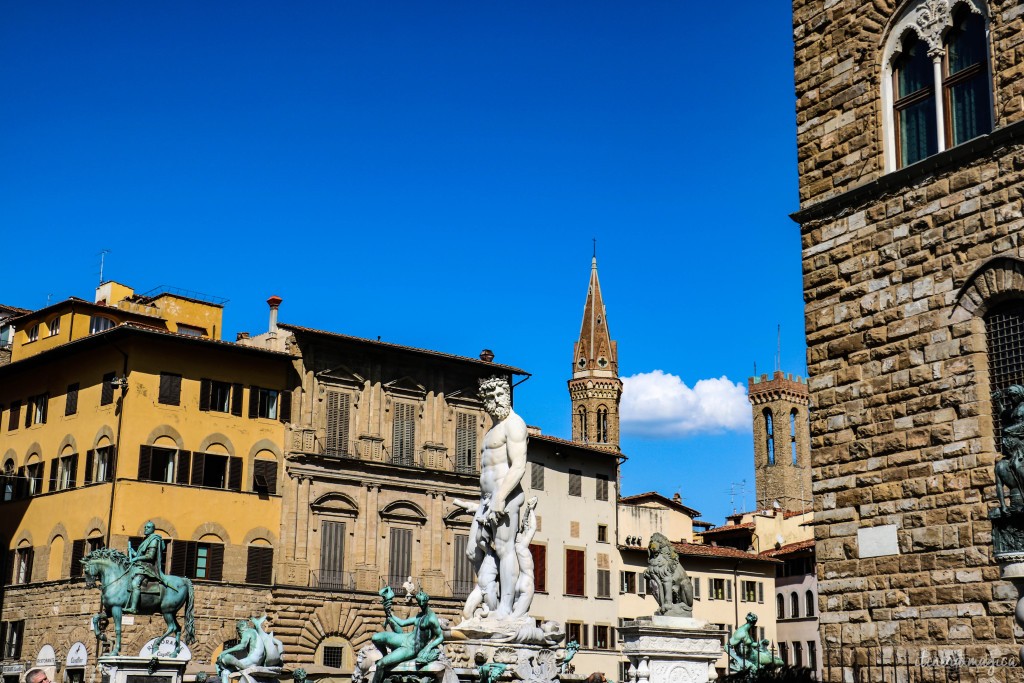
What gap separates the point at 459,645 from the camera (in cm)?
1181

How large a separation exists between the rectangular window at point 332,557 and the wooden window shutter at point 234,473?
3266mm

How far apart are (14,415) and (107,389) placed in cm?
637

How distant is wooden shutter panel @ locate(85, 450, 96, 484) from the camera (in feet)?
124

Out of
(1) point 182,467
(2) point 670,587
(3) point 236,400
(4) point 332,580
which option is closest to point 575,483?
(4) point 332,580

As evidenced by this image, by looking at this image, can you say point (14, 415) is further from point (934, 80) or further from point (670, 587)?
point (934, 80)

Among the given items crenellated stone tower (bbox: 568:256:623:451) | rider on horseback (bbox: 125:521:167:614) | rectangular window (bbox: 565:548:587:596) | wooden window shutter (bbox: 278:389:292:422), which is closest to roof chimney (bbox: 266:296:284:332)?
wooden window shutter (bbox: 278:389:292:422)

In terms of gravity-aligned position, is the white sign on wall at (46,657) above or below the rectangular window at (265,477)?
below

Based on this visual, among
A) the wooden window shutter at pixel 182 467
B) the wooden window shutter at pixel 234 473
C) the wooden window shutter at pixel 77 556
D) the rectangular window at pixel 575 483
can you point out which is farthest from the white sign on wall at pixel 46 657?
the rectangular window at pixel 575 483

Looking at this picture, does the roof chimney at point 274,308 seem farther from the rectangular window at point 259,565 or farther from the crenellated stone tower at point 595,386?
the crenellated stone tower at point 595,386

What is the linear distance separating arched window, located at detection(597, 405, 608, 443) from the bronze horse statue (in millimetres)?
83461

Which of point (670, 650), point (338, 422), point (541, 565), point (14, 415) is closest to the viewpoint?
point (670, 650)

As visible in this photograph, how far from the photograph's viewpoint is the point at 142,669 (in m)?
15.8

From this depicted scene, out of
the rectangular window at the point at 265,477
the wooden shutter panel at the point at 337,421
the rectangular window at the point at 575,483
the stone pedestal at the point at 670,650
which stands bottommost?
the stone pedestal at the point at 670,650

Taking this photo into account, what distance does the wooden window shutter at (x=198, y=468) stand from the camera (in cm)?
3825
